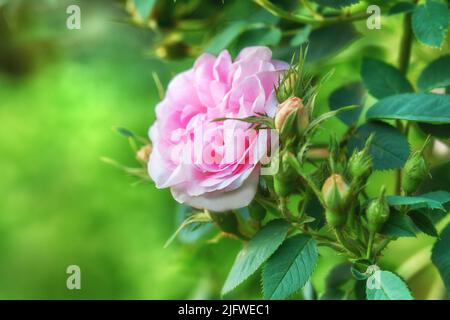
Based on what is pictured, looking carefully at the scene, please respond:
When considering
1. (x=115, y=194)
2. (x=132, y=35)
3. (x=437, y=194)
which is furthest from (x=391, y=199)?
(x=115, y=194)

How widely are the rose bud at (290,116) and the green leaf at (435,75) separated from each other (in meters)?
0.17

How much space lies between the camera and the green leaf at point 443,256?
0.51m

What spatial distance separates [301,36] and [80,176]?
72cm

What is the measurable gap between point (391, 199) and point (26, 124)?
1.01 meters

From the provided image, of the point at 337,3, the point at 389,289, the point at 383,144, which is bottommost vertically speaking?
the point at 389,289

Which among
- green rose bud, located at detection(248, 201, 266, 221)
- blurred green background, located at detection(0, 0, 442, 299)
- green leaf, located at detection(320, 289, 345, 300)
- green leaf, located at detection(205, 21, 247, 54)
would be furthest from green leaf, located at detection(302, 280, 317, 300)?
blurred green background, located at detection(0, 0, 442, 299)

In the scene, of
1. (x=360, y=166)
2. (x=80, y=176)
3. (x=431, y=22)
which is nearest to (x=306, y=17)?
(x=431, y=22)

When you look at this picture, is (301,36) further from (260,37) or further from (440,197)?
(440,197)

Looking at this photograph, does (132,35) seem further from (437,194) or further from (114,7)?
(437,194)

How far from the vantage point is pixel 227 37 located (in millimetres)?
653

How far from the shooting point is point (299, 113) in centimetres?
47

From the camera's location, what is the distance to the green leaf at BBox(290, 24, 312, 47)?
638 millimetres

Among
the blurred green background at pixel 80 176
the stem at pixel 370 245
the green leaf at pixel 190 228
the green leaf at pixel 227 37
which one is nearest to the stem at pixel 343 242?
the stem at pixel 370 245
